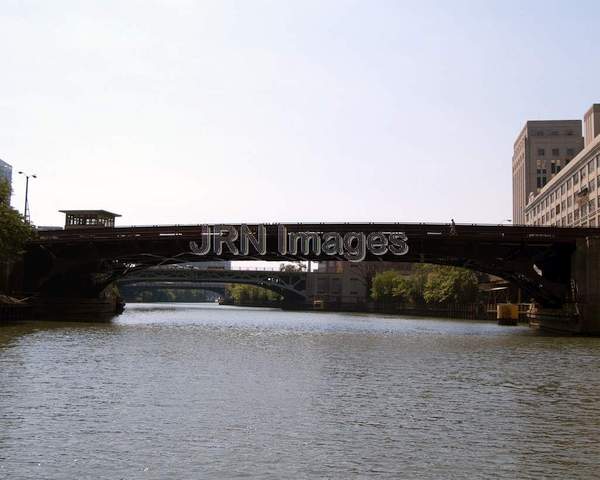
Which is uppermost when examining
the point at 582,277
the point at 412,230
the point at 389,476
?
the point at 412,230

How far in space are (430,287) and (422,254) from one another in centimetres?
6095

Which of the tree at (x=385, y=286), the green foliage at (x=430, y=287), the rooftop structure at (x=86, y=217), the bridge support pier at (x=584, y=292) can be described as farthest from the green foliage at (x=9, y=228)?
the tree at (x=385, y=286)

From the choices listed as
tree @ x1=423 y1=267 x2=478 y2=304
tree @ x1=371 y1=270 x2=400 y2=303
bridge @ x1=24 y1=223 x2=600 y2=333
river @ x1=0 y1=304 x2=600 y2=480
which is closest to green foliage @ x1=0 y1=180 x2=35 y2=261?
bridge @ x1=24 y1=223 x2=600 y2=333

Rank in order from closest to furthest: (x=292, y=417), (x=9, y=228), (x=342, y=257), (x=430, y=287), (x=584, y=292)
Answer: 1. (x=292, y=417)
2. (x=9, y=228)
3. (x=584, y=292)
4. (x=342, y=257)
5. (x=430, y=287)

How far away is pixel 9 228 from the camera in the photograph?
78312 millimetres

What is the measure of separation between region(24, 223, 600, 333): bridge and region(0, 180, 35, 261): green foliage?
597 inches

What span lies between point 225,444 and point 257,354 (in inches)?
1156

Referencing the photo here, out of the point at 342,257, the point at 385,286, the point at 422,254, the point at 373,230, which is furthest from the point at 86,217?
the point at 385,286

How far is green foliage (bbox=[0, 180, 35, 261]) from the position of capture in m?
77.6

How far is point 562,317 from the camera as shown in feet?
282

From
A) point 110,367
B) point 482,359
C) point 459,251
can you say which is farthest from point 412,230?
point 110,367

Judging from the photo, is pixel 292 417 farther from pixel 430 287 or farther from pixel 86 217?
pixel 430 287

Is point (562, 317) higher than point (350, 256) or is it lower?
lower

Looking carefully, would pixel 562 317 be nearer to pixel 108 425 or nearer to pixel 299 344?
pixel 299 344
